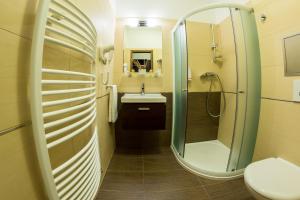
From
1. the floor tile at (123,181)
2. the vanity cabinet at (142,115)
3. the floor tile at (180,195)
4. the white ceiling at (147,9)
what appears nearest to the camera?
the floor tile at (180,195)

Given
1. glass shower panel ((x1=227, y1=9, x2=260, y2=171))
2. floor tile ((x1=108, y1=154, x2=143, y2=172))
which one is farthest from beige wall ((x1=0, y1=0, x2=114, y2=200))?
glass shower panel ((x1=227, y1=9, x2=260, y2=171))

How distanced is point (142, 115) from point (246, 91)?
47.3 inches

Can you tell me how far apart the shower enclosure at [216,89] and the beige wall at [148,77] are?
20 centimetres

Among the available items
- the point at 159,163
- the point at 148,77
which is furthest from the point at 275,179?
the point at 148,77

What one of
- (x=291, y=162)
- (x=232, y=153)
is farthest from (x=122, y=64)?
(x=291, y=162)

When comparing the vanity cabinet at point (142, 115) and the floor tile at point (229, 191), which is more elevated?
the vanity cabinet at point (142, 115)

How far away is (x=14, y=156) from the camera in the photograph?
1.65ft

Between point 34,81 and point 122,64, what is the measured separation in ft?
6.41

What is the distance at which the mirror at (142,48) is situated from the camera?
2.37 metres

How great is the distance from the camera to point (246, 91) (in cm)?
157

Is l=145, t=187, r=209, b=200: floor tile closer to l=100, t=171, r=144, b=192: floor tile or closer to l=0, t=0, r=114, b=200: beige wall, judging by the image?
l=100, t=171, r=144, b=192: floor tile

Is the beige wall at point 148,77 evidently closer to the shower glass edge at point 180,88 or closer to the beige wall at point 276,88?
the shower glass edge at point 180,88

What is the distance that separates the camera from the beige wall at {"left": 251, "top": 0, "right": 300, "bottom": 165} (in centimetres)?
129

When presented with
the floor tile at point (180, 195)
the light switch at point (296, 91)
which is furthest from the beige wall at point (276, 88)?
the floor tile at point (180, 195)
